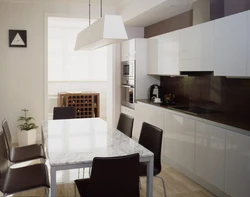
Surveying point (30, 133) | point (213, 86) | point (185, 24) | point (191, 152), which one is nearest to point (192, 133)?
point (191, 152)

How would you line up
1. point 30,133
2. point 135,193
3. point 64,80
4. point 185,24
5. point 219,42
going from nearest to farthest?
point 135,193, point 219,42, point 185,24, point 30,133, point 64,80

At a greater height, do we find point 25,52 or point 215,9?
point 215,9

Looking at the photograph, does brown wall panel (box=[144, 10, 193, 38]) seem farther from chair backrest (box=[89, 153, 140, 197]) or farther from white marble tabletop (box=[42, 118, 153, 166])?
chair backrest (box=[89, 153, 140, 197])

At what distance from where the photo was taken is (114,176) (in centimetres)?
207

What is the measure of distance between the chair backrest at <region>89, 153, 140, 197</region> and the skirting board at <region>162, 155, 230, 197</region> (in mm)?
1409

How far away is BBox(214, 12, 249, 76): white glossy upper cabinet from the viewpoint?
2.93m

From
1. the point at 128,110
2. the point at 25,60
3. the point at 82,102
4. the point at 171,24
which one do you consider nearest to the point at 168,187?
the point at 128,110

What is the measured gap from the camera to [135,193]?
7.16ft

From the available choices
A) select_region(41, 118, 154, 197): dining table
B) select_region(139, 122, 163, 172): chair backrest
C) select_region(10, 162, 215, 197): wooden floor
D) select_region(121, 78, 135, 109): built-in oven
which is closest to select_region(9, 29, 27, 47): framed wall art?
select_region(121, 78, 135, 109): built-in oven

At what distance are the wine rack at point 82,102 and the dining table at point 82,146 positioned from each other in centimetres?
388

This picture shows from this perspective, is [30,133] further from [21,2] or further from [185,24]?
[185,24]

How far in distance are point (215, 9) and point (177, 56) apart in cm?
86

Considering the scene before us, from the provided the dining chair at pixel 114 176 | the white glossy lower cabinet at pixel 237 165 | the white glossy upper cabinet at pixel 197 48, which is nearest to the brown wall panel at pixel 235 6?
the white glossy upper cabinet at pixel 197 48

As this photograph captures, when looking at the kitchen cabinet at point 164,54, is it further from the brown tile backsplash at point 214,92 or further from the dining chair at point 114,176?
the dining chair at point 114,176
